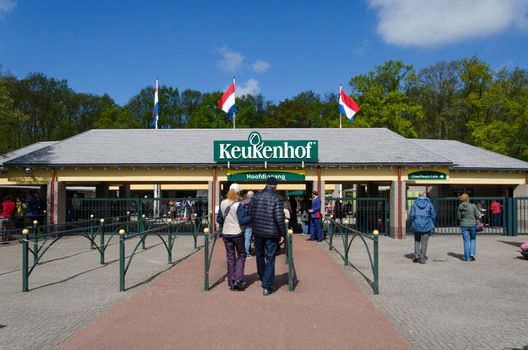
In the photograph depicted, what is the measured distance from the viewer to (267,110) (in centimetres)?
6444

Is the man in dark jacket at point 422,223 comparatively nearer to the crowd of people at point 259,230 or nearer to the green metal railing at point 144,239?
the crowd of people at point 259,230

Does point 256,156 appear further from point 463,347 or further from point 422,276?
point 463,347

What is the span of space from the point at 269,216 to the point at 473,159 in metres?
18.5

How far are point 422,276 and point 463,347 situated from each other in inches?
182

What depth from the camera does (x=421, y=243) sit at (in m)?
11.6

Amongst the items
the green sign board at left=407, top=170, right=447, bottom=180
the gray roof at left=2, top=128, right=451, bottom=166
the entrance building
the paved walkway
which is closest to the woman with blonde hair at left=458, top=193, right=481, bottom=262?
the paved walkway

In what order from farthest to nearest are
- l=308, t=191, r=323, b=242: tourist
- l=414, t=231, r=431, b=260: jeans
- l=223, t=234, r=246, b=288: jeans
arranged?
l=308, t=191, r=323, b=242: tourist < l=414, t=231, r=431, b=260: jeans < l=223, t=234, r=246, b=288: jeans

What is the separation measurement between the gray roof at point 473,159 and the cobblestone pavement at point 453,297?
846 cm

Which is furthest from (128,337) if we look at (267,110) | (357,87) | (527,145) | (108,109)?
(267,110)

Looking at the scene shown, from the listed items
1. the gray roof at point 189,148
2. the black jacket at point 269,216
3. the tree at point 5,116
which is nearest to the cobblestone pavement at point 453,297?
the black jacket at point 269,216

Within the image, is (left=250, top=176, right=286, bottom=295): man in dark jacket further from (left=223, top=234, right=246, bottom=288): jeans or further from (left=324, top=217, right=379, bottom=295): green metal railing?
(left=324, top=217, right=379, bottom=295): green metal railing

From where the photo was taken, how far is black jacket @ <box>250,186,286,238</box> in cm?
763

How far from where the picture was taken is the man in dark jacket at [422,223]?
11.3 m

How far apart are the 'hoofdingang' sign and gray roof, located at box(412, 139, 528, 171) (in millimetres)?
7144
